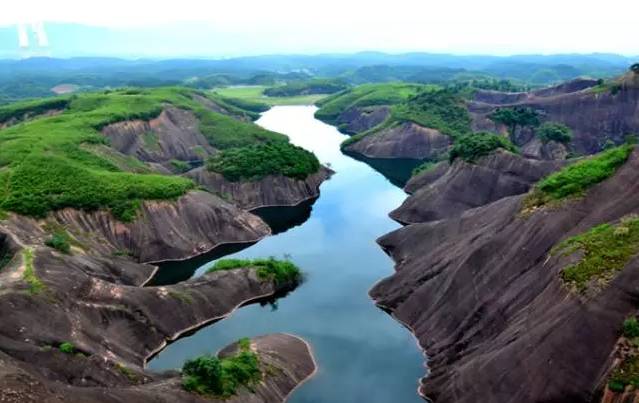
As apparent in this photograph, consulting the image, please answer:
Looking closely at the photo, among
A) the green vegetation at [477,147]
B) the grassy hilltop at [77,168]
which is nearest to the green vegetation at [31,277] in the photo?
the grassy hilltop at [77,168]

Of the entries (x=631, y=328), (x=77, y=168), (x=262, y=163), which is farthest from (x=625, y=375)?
(x=262, y=163)

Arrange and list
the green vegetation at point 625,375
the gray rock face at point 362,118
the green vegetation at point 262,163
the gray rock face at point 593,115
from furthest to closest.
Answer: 1. the gray rock face at point 362,118
2. the gray rock face at point 593,115
3. the green vegetation at point 262,163
4. the green vegetation at point 625,375

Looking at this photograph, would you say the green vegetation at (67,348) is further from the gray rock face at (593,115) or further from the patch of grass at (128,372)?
the gray rock face at (593,115)

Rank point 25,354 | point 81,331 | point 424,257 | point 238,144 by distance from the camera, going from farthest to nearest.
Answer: point 238,144
point 424,257
point 81,331
point 25,354

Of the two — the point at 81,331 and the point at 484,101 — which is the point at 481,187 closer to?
the point at 81,331

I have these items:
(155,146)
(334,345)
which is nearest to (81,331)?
(334,345)

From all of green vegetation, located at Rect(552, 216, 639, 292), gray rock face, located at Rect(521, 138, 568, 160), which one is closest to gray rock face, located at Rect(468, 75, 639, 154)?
gray rock face, located at Rect(521, 138, 568, 160)

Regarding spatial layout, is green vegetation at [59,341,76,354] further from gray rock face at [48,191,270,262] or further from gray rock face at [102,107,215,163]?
gray rock face at [102,107,215,163]
